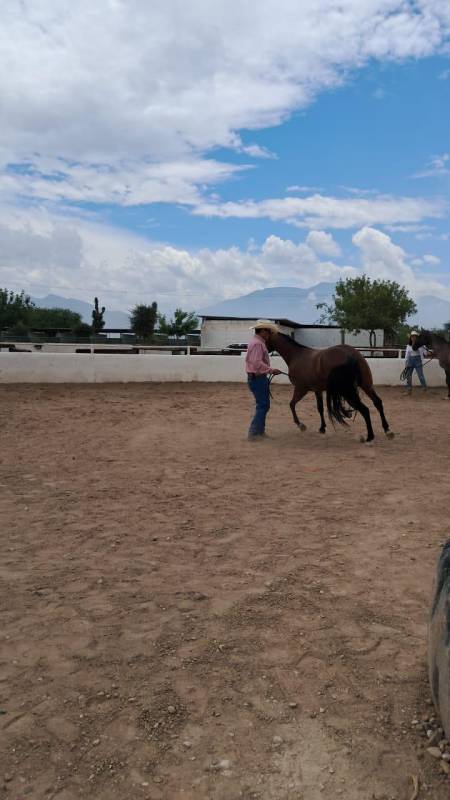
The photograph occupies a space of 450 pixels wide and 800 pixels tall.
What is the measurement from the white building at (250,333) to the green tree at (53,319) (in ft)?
59.2

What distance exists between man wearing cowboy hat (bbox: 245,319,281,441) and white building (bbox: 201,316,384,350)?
39068 mm

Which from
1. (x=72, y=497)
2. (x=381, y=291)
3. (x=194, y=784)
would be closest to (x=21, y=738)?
(x=194, y=784)

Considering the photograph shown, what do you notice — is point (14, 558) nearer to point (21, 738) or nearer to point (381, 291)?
point (21, 738)

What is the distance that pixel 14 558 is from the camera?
352 cm

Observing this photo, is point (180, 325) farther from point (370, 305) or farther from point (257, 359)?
point (257, 359)

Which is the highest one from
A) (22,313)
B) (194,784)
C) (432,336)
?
(22,313)

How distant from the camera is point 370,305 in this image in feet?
142

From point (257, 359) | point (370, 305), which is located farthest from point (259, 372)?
point (370, 305)

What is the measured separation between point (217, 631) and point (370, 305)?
42.9 meters

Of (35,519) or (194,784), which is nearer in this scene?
(194,784)

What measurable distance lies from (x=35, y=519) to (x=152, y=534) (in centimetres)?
101

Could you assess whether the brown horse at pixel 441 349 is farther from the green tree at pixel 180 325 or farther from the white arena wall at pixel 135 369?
the green tree at pixel 180 325

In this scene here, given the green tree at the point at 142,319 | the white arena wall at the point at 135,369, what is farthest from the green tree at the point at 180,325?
the white arena wall at the point at 135,369

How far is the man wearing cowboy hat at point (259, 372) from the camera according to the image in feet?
24.1
